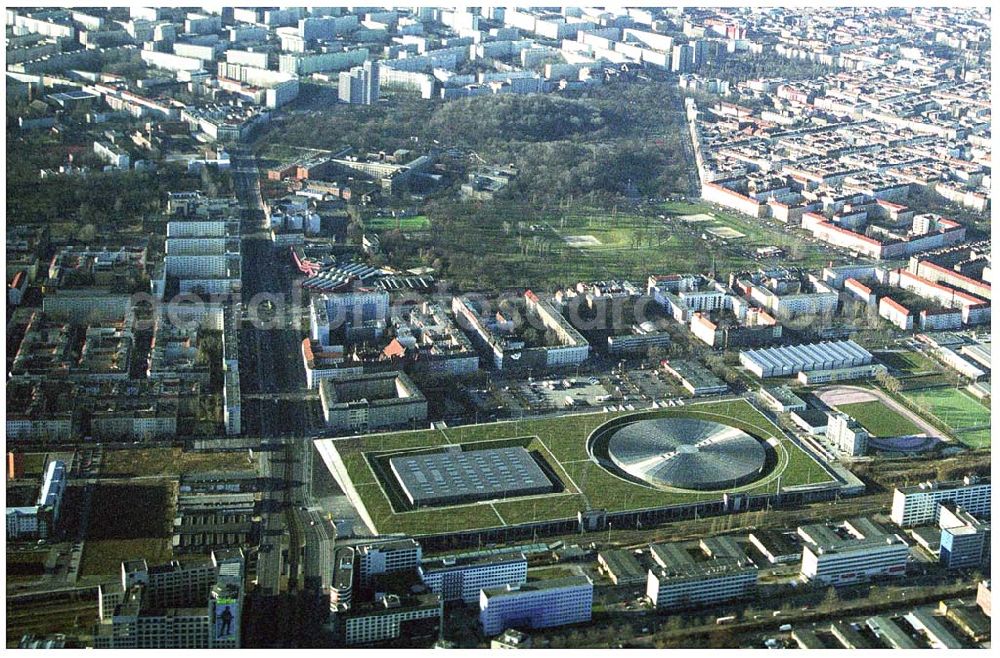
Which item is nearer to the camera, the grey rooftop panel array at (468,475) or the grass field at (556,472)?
the grass field at (556,472)

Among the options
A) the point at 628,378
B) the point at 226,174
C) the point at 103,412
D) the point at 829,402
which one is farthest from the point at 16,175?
the point at 829,402

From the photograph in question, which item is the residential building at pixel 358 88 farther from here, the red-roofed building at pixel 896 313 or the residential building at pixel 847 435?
the residential building at pixel 847 435

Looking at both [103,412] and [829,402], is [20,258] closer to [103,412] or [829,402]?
[103,412]

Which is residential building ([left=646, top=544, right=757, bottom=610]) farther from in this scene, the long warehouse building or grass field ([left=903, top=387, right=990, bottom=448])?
the long warehouse building

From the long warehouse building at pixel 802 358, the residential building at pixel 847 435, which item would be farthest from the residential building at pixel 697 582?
the long warehouse building at pixel 802 358

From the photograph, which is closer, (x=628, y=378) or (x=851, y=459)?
(x=851, y=459)

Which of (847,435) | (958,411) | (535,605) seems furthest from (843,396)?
(535,605)
